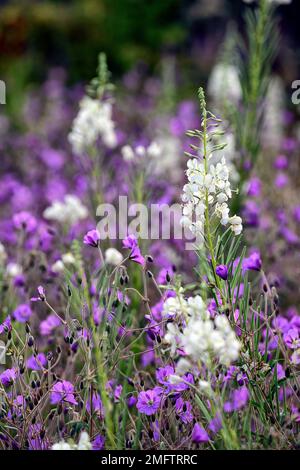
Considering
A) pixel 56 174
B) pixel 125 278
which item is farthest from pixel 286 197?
pixel 125 278

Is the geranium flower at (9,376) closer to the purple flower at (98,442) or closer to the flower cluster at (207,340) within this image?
the purple flower at (98,442)

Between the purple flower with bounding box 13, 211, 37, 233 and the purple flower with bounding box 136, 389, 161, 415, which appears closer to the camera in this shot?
the purple flower with bounding box 136, 389, 161, 415

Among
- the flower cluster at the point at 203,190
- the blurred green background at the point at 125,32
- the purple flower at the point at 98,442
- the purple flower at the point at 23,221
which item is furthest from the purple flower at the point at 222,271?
the blurred green background at the point at 125,32

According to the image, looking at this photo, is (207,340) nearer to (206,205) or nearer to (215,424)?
(215,424)

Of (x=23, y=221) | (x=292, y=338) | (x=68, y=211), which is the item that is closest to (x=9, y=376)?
(x=292, y=338)

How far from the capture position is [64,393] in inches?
79.7

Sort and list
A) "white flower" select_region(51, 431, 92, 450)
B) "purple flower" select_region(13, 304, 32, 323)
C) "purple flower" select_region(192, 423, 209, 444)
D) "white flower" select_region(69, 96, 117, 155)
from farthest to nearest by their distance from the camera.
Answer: "white flower" select_region(69, 96, 117, 155)
"purple flower" select_region(13, 304, 32, 323)
"purple flower" select_region(192, 423, 209, 444)
"white flower" select_region(51, 431, 92, 450)

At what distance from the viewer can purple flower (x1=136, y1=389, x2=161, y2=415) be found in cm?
200

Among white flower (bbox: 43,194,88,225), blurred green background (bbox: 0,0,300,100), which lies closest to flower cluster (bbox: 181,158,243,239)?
white flower (bbox: 43,194,88,225)

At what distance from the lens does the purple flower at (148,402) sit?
6.56ft

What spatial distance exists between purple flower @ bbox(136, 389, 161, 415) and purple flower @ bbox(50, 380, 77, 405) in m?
0.20

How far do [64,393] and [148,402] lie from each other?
249mm

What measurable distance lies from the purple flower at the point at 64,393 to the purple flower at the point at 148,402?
0.65ft

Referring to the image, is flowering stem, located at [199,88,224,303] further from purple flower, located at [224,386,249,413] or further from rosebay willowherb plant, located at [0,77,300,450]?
purple flower, located at [224,386,249,413]
